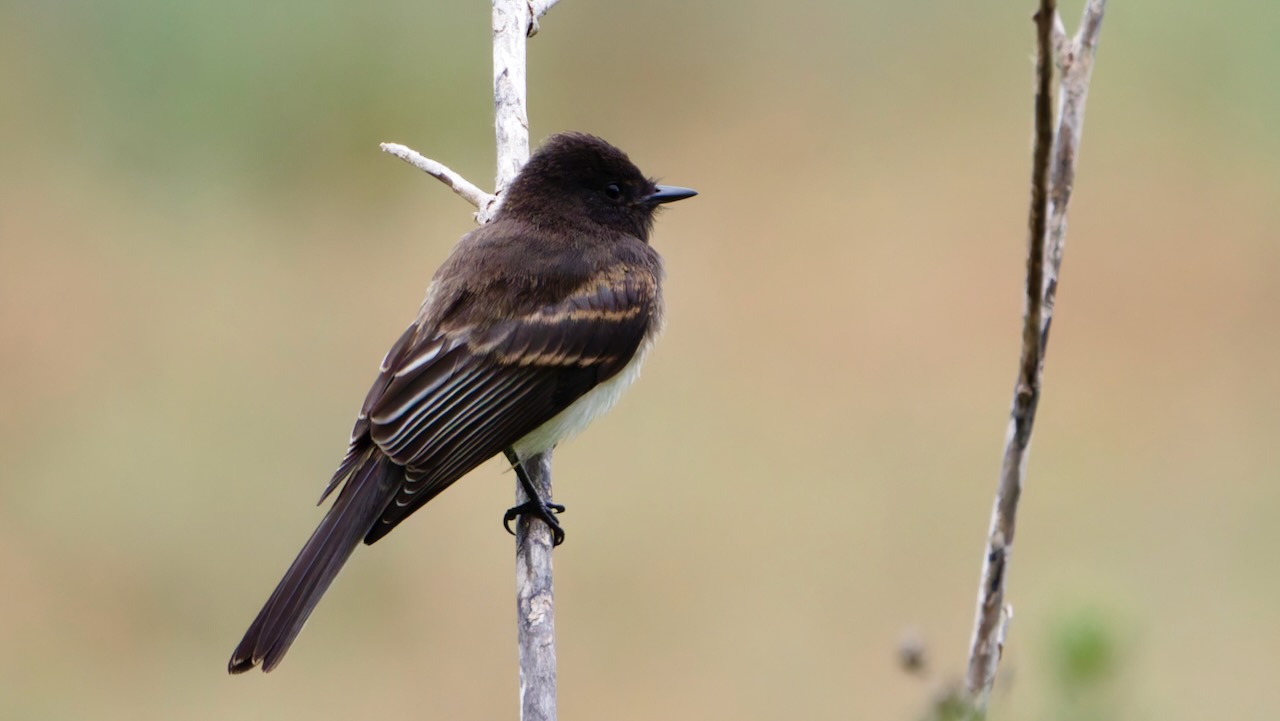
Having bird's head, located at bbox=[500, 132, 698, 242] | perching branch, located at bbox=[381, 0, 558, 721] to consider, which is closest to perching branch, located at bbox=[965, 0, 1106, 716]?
perching branch, located at bbox=[381, 0, 558, 721]

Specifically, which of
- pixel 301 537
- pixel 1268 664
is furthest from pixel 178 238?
pixel 1268 664

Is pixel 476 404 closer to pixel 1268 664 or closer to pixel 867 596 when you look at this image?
pixel 867 596

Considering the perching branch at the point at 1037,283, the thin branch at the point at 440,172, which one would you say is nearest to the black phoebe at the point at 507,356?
the thin branch at the point at 440,172

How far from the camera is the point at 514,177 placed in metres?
4.15

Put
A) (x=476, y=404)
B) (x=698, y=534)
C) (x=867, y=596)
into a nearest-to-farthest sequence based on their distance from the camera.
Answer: (x=476, y=404) < (x=867, y=596) < (x=698, y=534)

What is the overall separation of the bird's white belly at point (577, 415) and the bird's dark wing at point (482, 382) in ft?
0.19

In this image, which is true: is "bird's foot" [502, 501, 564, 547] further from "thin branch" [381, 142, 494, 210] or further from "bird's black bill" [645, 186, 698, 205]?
"bird's black bill" [645, 186, 698, 205]

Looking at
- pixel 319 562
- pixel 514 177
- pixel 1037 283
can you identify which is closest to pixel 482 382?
pixel 319 562

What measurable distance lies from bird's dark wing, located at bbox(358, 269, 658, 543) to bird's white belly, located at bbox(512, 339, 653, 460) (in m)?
0.06

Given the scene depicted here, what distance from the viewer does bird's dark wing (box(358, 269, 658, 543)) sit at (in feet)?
11.4

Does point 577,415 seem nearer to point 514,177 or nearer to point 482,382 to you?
point 482,382

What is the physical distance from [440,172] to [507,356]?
628 mm

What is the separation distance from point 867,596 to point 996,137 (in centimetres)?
370

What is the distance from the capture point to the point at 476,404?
11.8ft
